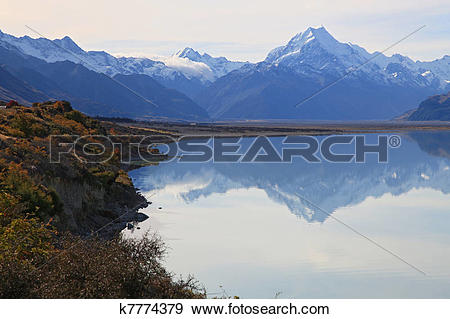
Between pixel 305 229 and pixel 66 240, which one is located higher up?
pixel 305 229

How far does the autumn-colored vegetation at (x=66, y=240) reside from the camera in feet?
39.0

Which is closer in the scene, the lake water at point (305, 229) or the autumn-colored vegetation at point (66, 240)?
the autumn-colored vegetation at point (66, 240)

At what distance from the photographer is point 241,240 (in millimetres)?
29000

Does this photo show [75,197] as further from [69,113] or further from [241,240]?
[69,113]

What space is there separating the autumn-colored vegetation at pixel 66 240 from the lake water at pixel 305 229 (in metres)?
3.42

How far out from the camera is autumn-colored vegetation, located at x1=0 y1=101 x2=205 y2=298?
11.9m

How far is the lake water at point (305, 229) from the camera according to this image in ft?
72.3

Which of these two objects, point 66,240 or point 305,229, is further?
point 305,229

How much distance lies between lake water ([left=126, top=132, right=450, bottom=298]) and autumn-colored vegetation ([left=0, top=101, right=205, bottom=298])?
3415 millimetres

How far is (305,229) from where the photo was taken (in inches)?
1268

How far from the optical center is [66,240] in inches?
639

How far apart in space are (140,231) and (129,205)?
8.54 meters

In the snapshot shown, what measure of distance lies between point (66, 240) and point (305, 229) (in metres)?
18.8
